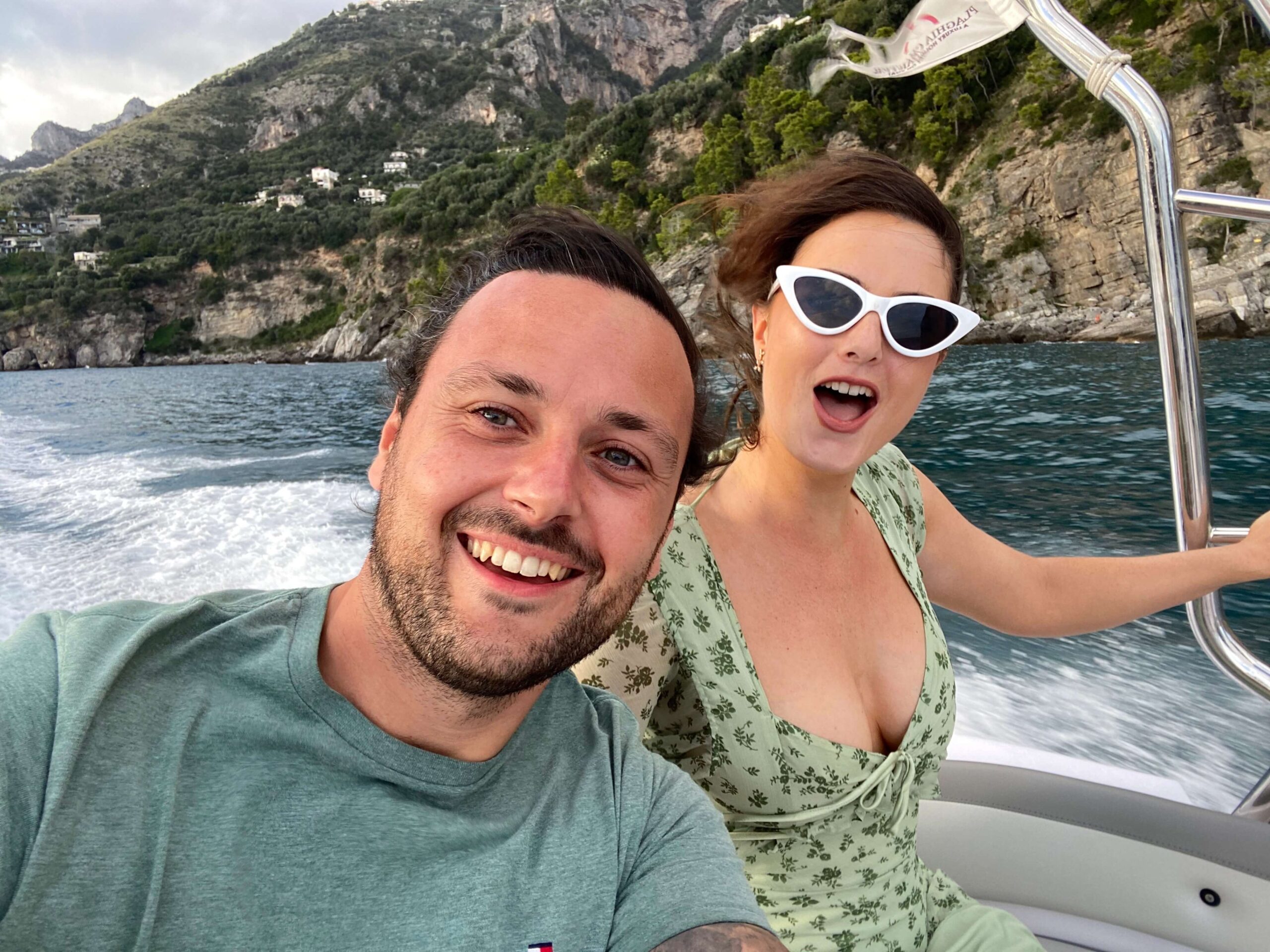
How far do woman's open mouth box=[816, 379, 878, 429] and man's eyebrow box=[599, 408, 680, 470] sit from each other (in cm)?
29

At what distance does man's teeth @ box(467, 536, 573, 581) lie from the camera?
29.8 inches

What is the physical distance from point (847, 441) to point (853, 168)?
0.42 metres

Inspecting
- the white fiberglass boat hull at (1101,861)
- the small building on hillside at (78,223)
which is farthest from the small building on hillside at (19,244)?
the white fiberglass boat hull at (1101,861)

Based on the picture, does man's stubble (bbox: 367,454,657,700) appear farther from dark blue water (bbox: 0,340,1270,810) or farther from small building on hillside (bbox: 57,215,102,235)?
→ small building on hillside (bbox: 57,215,102,235)

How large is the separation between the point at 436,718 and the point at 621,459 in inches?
13.5

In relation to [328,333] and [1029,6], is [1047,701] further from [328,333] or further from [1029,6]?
[328,333]

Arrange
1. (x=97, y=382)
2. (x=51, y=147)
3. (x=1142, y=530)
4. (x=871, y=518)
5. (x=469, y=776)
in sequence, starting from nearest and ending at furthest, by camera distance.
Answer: (x=469, y=776), (x=871, y=518), (x=1142, y=530), (x=97, y=382), (x=51, y=147)

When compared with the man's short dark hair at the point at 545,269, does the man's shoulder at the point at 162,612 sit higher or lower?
lower

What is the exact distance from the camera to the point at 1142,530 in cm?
391

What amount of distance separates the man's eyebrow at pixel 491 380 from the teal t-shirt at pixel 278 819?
286 millimetres

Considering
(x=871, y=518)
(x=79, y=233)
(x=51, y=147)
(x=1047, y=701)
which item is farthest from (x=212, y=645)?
(x=51, y=147)

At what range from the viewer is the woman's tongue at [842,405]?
1.11 metres

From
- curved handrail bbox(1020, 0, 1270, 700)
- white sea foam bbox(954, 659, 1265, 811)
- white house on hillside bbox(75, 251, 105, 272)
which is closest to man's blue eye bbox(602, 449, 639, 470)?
curved handrail bbox(1020, 0, 1270, 700)

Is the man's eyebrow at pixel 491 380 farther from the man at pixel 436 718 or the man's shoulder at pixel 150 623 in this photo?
the man's shoulder at pixel 150 623
